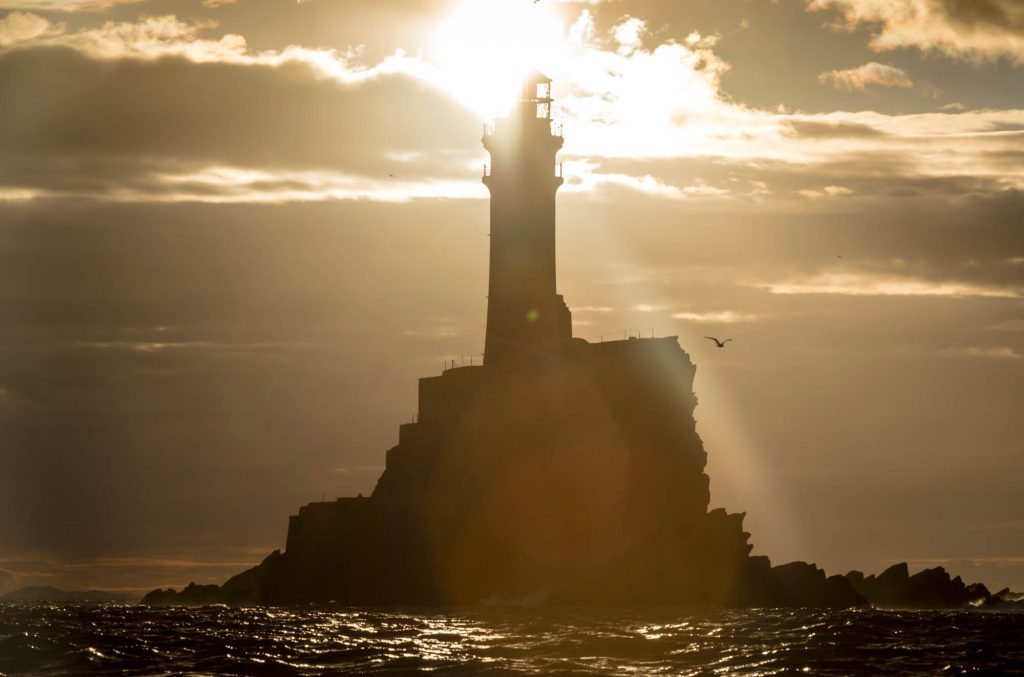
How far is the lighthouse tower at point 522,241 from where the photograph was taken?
335 ft

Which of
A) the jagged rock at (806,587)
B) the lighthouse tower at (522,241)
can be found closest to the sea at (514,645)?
the jagged rock at (806,587)

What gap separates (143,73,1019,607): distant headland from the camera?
97125 mm

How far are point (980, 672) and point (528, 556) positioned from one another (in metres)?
47.5

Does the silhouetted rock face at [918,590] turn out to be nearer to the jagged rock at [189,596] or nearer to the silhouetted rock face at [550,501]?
the silhouetted rock face at [550,501]

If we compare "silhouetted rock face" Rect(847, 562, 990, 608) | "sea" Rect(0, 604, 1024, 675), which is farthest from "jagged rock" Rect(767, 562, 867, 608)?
"sea" Rect(0, 604, 1024, 675)

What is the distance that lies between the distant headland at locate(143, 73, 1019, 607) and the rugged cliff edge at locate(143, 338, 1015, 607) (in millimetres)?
91

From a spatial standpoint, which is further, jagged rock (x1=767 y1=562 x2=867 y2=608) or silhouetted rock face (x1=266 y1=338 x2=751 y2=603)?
jagged rock (x1=767 y1=562 x2=867 y2=608)

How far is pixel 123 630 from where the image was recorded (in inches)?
2746

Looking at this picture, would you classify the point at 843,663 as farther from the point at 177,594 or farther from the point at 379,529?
the point at 177,594

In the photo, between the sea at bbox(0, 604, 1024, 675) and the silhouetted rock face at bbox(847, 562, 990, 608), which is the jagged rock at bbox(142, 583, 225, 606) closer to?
the sea at bbox(0, 604, 1024, 675)

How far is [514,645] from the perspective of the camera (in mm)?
60125

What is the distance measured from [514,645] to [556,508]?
39.1 meters

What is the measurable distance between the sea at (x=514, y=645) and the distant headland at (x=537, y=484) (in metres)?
15.3

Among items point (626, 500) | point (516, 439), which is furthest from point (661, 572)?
point (516, 439)
